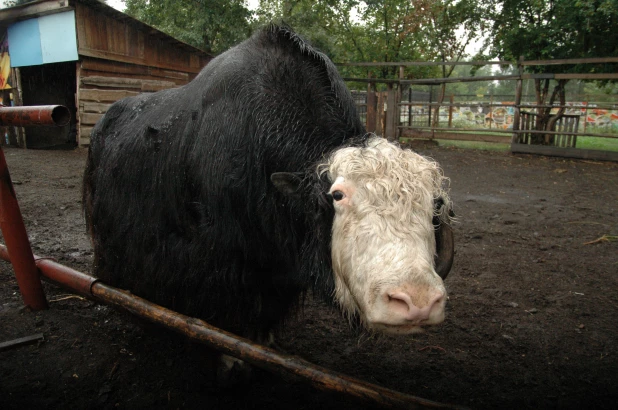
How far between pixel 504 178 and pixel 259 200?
7.53m

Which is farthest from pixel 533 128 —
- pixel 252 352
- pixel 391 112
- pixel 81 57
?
pixel 252 352

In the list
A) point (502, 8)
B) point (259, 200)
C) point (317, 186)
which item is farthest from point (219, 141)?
point (502, 8)

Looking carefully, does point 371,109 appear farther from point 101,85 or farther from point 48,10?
point 48,10

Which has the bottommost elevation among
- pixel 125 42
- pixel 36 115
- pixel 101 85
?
pixel 36 115

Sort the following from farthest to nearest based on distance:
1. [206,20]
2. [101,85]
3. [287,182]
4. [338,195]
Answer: [206,20], [101,85], [287,182], [338,195]

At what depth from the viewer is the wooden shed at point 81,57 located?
10.2 metres

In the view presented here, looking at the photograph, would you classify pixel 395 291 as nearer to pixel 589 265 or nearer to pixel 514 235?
pixel 589 265

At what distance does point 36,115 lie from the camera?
86.6 inches

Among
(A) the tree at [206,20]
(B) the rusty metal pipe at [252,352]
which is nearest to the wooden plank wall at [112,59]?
(A) the tree at [206,20]

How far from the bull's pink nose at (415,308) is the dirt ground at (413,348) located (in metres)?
0.39

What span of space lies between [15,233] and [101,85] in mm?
9857

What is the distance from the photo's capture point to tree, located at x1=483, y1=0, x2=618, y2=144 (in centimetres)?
1066

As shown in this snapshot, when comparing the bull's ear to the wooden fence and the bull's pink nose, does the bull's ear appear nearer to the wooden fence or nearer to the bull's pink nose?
the bull's pink nose

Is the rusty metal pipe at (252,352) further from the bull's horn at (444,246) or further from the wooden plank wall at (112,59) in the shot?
the wooden plank wall at (112,59)
